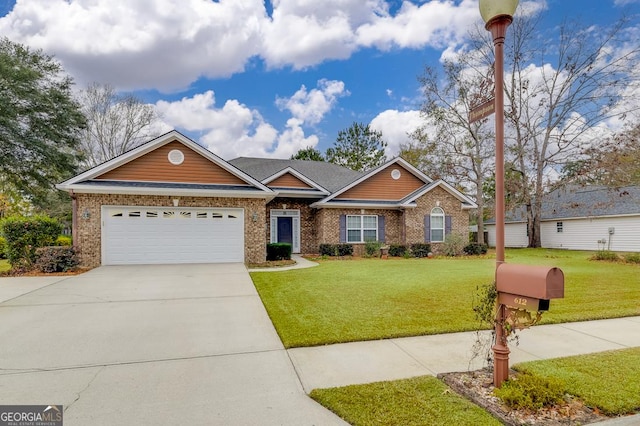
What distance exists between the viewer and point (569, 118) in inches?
992

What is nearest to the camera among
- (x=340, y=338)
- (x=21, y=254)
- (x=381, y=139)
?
(x=340, y=338)

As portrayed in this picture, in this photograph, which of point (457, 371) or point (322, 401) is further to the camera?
point (457, 371)

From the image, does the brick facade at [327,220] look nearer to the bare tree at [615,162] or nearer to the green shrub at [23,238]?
the green shrub at [23,238]

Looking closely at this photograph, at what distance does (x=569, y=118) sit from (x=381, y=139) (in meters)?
19.3

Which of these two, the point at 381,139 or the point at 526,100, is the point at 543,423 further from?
the point at 381,139

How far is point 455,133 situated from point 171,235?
22.3m

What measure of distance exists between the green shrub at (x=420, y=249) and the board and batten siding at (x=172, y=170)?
932 cm

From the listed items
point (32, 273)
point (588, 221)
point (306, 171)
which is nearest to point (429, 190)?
point (306, 171)

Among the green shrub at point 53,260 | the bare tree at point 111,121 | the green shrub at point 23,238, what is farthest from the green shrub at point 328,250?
the bare tree at point 111,121

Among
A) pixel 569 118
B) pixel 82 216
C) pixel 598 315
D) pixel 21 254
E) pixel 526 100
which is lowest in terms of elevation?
pixel 598 315

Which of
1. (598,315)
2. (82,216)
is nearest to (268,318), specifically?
(598,315)

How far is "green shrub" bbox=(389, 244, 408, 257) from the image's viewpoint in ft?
56.8

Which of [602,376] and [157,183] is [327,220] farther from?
[602,376]

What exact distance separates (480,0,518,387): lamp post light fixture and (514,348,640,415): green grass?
61 cm
